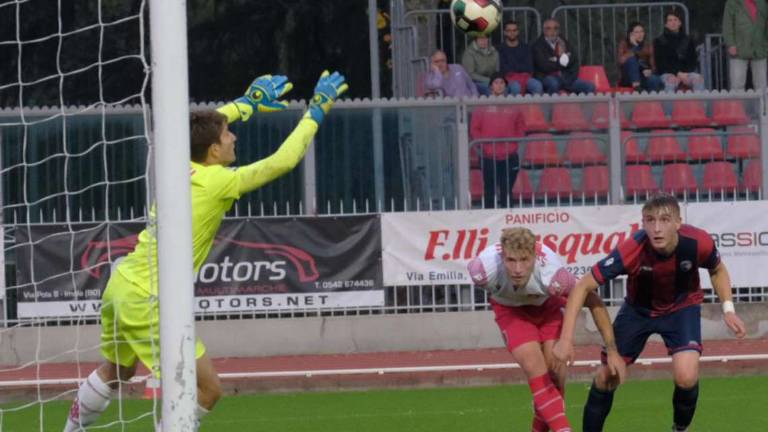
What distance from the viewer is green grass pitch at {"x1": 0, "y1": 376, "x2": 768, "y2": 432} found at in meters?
10.5

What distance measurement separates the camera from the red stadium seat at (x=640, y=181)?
53.8ft

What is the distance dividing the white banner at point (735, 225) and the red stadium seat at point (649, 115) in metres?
1.06

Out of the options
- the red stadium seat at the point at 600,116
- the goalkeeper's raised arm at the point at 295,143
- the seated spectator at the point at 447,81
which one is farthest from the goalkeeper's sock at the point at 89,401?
the seated spectator at the point at 447,81

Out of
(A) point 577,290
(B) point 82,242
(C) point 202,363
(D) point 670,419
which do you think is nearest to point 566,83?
(B) point 82,242

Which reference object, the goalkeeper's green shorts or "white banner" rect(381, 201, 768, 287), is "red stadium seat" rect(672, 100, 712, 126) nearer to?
"white banner" rect(381, 201, 768, 287)

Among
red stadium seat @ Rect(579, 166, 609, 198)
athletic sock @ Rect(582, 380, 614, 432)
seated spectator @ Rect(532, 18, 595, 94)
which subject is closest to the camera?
athletic sock @ Rect(582, 380, 614, 432)

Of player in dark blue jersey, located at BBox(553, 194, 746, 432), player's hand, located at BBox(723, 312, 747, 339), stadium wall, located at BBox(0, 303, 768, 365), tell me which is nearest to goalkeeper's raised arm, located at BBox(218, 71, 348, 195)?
player in dark blue jersey, located at BBox(553, 194, 746, 432)

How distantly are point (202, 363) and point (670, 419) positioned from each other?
3924 millimetres

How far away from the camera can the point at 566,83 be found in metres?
17.8

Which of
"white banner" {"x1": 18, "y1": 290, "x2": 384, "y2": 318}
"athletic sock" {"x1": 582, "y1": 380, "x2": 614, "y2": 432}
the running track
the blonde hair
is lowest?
the running track

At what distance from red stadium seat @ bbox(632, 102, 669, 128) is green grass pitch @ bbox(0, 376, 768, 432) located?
401 cm

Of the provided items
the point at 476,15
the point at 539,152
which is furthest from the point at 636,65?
the point at 476,15

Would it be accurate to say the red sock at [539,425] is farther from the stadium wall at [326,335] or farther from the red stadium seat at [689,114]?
the red stadium seat at [689,114]

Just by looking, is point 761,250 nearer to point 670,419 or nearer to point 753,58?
point 753,58
